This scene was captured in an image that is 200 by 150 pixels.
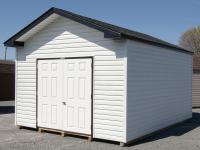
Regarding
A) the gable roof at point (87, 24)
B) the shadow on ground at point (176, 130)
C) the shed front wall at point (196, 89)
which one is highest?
the gable roof at point (87, 24)

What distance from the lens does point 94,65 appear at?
9.62 m

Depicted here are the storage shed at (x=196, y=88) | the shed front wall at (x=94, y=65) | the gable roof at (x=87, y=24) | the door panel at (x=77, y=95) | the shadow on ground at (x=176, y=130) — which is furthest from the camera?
the storage shed at (x=196, y=88)

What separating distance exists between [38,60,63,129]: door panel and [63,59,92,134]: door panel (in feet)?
0.86

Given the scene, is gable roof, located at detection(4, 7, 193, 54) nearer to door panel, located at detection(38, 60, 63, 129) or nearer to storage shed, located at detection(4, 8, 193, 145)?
storage shed, located at detection(4, 8, 193, 145)

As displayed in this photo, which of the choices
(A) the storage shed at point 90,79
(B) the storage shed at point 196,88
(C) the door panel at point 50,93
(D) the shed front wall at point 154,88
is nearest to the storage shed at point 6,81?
(B) the storage shed at point 196,88

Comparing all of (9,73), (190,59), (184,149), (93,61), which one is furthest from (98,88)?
(9,73)

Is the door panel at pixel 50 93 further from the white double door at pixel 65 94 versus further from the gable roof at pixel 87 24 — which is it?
the gable roof at pixel 87 24

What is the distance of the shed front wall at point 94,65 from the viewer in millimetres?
9164

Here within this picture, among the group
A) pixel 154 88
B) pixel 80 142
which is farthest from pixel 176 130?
pixel 80 142

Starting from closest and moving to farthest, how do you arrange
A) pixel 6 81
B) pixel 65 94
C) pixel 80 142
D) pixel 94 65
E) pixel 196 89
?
1. pixel 80 142
2. pixel 94 65
3. pixel 65 94
4. pixel 196 89
5. pixel 6 81

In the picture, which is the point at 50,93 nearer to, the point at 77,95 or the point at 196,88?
the point at 77,95

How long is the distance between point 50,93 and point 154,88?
11.0ft

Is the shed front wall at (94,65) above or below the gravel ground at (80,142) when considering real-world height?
above

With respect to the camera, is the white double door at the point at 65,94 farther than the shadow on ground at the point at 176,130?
No
